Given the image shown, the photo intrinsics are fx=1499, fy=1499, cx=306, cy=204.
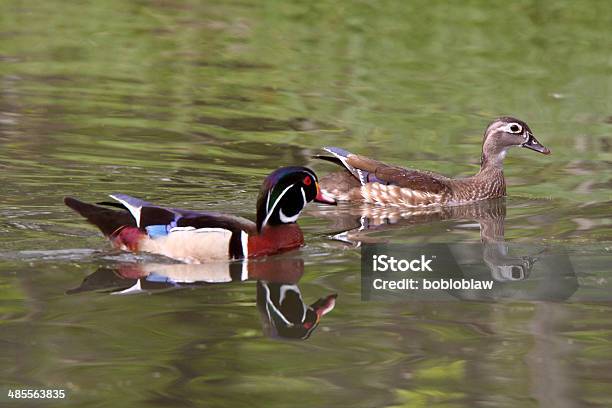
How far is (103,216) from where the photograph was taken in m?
10.9

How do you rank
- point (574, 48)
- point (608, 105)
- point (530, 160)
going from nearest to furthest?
point (530, 160) → point (608, 105) → point (574, 48)

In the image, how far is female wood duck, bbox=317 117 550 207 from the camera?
43.7 feet

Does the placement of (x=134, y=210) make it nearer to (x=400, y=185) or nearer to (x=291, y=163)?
(x=400, y=185)

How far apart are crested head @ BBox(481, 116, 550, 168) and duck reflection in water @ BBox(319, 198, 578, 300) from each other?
74 centimetres

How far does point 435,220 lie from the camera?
Answer: 1280 centimetres

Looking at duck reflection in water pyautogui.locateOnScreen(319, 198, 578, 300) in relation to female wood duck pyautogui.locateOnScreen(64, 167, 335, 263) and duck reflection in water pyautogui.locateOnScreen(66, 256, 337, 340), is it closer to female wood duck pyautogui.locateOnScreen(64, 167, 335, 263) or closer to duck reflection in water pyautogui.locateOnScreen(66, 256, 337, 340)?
female wood duck pyautogui.locateOnScreen(64, 167, 335, 263)

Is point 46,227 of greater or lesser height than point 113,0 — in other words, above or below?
below

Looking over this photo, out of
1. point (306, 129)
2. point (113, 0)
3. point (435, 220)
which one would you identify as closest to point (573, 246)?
point (435, 220)

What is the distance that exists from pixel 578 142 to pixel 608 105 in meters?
2.16

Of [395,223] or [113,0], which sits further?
[113,0]

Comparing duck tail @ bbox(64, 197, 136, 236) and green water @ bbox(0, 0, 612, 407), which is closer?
green water @ bbox(0, 0, 612, 407)

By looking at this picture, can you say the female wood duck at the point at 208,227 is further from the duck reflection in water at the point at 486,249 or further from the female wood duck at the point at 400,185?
the female wood duck at the point at 400,185

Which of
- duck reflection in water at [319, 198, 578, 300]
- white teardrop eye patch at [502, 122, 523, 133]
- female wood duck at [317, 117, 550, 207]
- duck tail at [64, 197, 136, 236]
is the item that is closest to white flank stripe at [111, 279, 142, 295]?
duck tail at [64, 197, 136, 236]

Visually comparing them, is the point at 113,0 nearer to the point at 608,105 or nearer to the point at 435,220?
the point at 608,105
